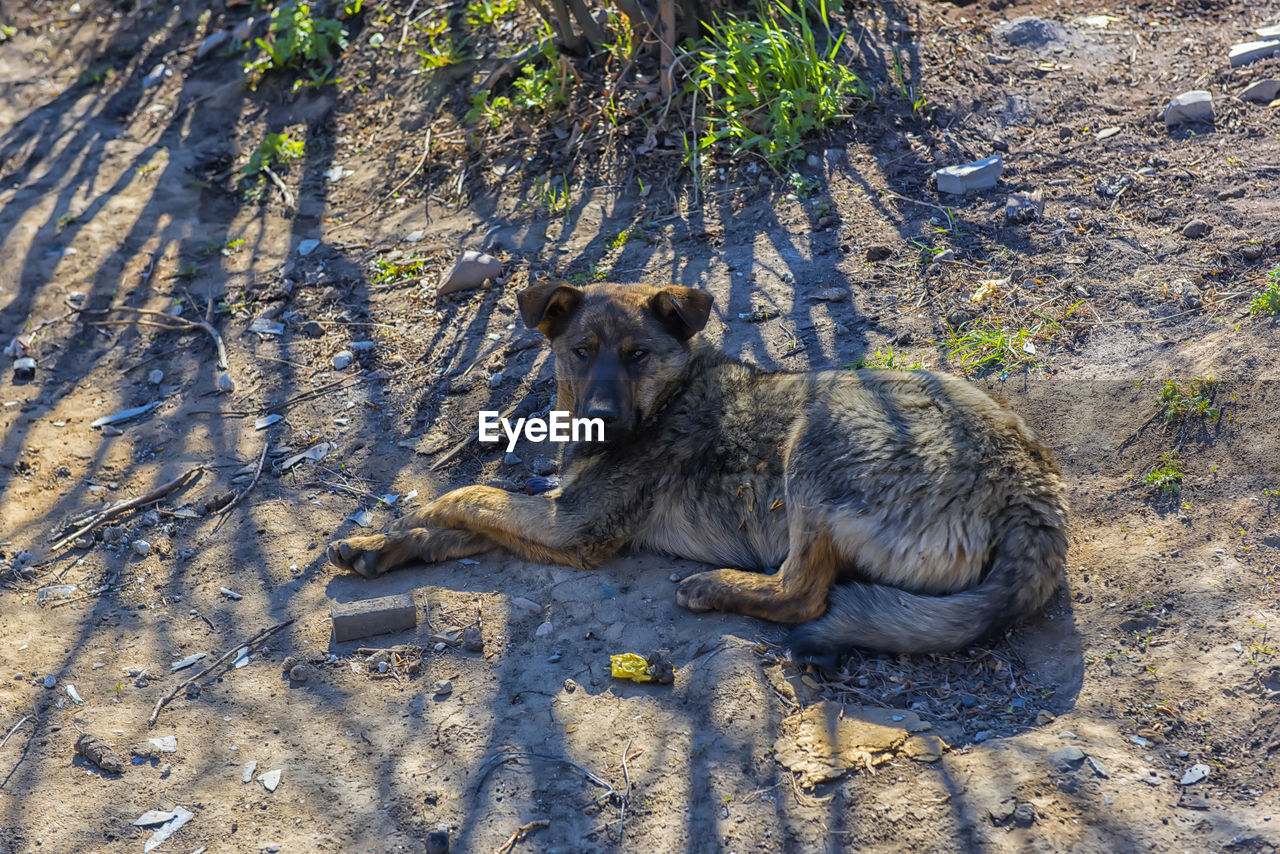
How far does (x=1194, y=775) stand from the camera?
3250mm

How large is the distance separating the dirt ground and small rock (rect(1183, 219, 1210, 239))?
0.04 metres

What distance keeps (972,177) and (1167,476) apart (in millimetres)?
2750

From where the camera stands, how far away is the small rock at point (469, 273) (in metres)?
6.61

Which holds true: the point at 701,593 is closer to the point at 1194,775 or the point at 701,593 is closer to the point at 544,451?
the point at 544,451

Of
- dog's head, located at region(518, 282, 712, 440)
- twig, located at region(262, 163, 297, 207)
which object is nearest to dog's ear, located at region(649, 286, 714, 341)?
dog's head, located at region(518, 282, 712, 440)

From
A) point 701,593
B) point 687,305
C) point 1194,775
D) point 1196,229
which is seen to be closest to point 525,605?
point 701,593

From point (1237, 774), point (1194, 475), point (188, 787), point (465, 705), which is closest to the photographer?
point (1237, 774)

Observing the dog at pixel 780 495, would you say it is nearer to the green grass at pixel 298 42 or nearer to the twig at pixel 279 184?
the twig at pixel 279 184

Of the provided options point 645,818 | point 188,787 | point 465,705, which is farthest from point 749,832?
point 188,787

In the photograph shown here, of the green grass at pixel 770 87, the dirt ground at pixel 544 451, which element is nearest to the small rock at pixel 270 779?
the dirt ground at pixel 544 451

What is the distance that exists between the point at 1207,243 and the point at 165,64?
9.39 meters

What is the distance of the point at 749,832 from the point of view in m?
3.26

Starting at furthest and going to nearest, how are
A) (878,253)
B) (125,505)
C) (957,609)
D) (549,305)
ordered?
1. (878,253)
2. (125,505)
3. (549,305)
4. (957,609)

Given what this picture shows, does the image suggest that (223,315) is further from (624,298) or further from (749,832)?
(749,832)
